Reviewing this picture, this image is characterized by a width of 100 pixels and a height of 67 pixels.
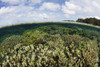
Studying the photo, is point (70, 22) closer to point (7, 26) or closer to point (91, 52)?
point (7, 26)

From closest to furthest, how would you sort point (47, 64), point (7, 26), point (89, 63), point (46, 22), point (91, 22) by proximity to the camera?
1. point (47, 64)
2. point (89, 63)
3. point (7, 26)
4. point (46, 22)
5. point (91, 22)

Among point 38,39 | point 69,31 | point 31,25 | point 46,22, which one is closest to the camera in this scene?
point 38,39

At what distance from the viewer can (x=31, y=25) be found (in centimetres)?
2711

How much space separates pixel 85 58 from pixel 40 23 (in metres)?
24.2

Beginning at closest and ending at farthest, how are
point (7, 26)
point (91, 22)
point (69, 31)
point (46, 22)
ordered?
point (69, 31) < point (7, 26) < point (46, 22) < point (91, 22)

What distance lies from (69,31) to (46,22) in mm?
14104

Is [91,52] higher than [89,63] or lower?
higher

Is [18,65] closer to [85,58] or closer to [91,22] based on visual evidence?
[85,58]

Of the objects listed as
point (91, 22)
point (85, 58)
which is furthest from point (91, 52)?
point (91, 22)

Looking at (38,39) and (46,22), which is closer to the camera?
(38,39)

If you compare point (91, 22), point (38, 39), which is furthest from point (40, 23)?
point (38, 39)

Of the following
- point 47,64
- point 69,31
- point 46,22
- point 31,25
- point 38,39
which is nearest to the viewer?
point 47,64

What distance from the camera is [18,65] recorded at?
4078mm

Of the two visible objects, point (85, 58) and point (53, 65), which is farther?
point (85, 58)
